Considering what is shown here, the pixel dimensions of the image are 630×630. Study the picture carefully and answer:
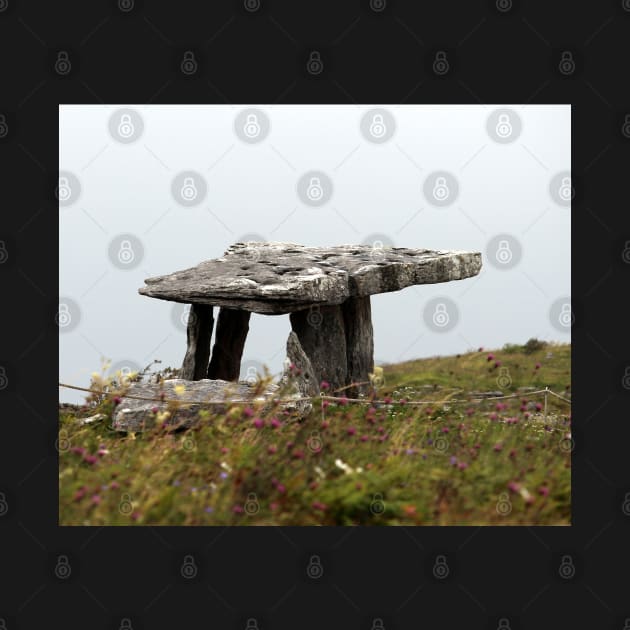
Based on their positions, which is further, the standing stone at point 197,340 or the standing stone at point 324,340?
the standing stone at point 197,340

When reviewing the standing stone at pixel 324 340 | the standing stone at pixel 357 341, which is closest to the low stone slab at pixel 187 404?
the standing stone at pixel 324 340

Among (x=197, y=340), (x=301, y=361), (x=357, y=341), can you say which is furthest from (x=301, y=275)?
(x=197, y=340)

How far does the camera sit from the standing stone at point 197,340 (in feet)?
45.2

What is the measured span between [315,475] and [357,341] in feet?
22.2

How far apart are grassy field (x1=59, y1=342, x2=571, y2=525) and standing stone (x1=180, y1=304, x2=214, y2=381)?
366 cm

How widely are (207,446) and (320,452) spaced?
50.1 inches

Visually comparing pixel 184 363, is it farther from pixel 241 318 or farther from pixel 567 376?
pixel 567 376

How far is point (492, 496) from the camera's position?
24.5ft

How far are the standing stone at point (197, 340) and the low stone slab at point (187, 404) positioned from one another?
1870 mm

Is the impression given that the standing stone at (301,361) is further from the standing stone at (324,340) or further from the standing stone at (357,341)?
the standing stone at (357,341)

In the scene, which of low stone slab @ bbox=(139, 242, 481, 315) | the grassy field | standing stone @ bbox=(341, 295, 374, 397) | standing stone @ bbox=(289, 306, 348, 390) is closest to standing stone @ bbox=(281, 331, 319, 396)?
low stone slab @ bbox=(139, 242, 481, 315)

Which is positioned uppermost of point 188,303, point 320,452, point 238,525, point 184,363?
point 188,303

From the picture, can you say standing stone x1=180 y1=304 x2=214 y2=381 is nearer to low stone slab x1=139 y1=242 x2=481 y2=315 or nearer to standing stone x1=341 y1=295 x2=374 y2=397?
low stone slab x1=139 y1=242 x2=481 y2=315

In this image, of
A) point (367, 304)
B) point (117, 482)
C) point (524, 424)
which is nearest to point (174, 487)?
point (117, 482)
